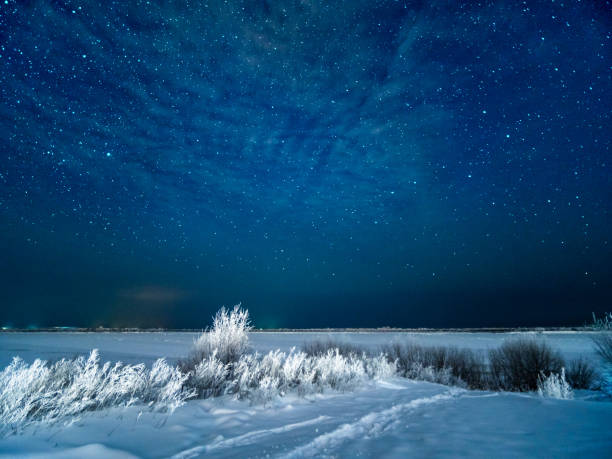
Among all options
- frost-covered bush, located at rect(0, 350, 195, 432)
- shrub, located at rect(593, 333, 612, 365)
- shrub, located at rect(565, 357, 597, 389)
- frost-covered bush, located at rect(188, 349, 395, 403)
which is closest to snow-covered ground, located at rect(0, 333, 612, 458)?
frost-covered bush, located at rect(0, 350, 195, 432)

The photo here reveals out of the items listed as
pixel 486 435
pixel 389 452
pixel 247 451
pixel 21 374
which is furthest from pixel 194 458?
pixel 486 435

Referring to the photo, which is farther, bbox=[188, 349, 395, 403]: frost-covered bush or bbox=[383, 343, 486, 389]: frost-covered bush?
bbox=[383, 343, 486, 389]: frost-covered bush

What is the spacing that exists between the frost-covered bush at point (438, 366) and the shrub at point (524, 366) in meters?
0.59

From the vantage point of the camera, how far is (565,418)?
15.2 ft

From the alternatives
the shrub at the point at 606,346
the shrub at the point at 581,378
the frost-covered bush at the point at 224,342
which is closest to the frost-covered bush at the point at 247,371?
the frost-covered bush at the point at 224,342

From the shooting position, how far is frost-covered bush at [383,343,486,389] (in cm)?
1076

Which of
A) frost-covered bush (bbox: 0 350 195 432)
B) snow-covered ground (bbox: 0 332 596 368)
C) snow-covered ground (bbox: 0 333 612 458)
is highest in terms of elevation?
frost-covered bush (bbox: 0 350 195 432)

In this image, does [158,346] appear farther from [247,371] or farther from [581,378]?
[581,378]

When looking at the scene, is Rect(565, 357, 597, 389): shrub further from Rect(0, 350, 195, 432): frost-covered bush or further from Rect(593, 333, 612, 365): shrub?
Rect(0, 350, 195, 432): frost-covered bush

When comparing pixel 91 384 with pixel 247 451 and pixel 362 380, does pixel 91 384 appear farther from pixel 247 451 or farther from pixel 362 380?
pixel 362 380

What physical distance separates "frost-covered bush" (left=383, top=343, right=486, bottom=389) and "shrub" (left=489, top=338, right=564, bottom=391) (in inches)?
23.3

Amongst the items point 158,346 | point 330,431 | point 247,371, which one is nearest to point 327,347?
point 247,371

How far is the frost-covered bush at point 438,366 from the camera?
1076 cm

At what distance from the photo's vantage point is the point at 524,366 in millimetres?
10953
